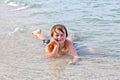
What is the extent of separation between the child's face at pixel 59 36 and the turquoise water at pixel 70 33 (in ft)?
1.04

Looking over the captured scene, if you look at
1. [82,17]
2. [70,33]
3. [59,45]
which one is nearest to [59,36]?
[59,45]

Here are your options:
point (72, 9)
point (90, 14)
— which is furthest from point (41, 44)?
point (72, 9)

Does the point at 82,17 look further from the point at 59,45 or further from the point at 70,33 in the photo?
the point at 59,45

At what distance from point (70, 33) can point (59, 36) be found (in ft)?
5.51

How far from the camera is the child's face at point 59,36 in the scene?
18.4 ft

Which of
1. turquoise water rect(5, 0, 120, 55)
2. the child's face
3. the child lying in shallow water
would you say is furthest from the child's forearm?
turquoise water rect(5, 0, 120, 55)

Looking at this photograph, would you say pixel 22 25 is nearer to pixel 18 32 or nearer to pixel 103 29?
pixel 18 32

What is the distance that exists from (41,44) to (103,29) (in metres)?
1.59

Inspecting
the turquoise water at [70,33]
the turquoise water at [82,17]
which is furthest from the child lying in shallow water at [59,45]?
the turquoise water at [82,17]

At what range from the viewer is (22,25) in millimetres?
8188

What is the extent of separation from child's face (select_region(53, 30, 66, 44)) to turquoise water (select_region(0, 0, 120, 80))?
316 mm

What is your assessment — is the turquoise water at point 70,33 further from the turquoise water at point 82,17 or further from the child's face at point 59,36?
the child's face at point 59,36

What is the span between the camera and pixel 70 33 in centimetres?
732

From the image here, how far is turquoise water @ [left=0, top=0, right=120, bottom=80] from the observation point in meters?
4.99
